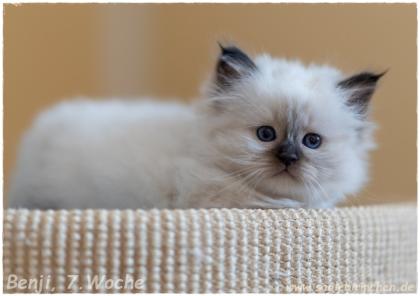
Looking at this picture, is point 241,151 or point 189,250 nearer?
point 189,250

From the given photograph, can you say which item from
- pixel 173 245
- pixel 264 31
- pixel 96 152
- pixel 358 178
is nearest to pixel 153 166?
pixel 96 152

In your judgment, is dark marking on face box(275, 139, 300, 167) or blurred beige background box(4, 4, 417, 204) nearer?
dark marking on face box(275, 139, 300, 167)

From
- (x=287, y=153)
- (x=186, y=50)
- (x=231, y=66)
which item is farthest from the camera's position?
(x=186, y=50)

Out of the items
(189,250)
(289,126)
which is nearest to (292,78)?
(289,126)

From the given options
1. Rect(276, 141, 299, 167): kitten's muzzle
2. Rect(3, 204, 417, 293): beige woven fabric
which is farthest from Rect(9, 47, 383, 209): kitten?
Rect(3, 204, 417, 293): beige woven fabric

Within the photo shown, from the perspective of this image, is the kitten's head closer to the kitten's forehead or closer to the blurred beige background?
the kitten's forehead

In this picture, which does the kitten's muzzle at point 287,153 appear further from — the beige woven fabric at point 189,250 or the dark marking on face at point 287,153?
the beige woven fabric at point 189,250

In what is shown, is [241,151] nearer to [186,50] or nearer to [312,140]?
[312,140]
